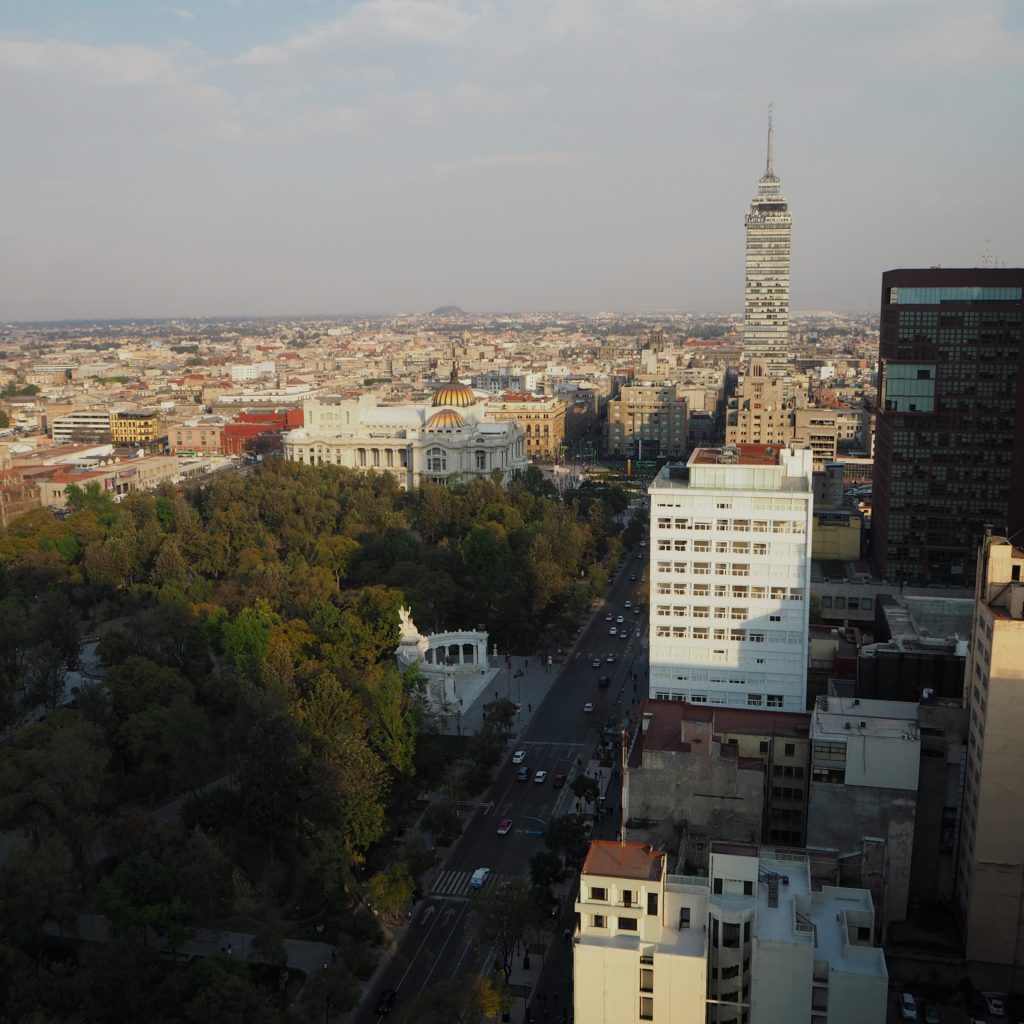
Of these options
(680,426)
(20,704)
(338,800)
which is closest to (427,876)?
(338,800)

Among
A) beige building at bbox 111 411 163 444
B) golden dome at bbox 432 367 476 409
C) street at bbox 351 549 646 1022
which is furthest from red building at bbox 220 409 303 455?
street at bbox 351 549 646 1022

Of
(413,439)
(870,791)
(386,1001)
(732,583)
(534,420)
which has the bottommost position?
(386,1001)

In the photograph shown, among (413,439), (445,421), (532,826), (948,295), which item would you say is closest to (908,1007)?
(532,826)

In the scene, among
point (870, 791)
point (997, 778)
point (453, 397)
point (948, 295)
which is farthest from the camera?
point (453, 397)

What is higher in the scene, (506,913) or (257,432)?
(257,432)

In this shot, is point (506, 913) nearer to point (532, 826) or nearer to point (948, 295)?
point (532, 826)

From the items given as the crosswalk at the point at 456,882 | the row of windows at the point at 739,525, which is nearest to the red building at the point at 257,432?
the row of windows at the point at 739,525

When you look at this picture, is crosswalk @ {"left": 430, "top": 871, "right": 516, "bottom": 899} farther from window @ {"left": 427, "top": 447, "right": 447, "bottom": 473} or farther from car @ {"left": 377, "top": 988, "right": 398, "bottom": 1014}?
window @ {"left": 427, "top": 447, "right": 447, "bottom": 473}
